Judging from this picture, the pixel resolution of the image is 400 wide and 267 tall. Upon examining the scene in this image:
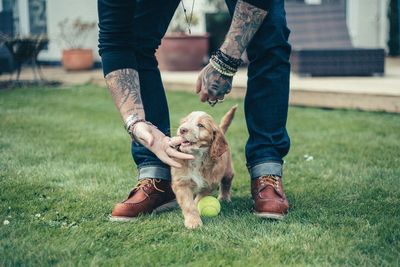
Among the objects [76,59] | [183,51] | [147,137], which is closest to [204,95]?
[147,137]

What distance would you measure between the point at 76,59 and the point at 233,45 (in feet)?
28.0

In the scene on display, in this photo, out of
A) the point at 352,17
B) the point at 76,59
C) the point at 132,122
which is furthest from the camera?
the point at 352,17

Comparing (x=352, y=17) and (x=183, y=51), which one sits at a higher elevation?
(x=352, y=17)

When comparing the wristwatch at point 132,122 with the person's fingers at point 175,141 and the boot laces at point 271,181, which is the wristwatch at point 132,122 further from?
the boot laces at point 271,181

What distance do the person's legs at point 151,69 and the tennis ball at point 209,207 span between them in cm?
25

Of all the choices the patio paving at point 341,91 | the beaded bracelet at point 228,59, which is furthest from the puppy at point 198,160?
the patio paving at point 341,91

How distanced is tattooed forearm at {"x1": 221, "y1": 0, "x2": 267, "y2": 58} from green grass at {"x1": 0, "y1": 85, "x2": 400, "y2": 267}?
0.67m

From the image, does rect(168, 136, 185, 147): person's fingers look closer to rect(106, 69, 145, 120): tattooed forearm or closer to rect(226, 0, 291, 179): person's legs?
rect(106, 69, 145, 120): tattooed forearm

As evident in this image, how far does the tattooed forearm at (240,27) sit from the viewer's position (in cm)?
209

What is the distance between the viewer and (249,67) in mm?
2479

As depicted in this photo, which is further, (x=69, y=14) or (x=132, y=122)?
(x=69, y=14)

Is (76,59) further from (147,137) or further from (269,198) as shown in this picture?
(147,137)

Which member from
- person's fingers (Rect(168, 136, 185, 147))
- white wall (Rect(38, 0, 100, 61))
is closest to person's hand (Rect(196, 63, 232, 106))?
person's fingers (Rect(168, 136, 185, 147))

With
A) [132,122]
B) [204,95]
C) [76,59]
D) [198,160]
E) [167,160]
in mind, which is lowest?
[76,59]
